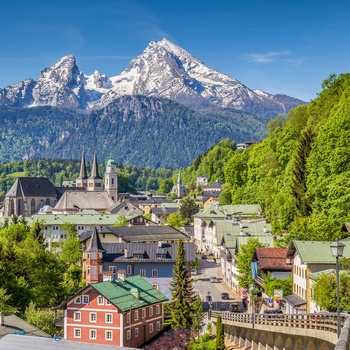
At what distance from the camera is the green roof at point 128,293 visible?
6269 centimetres

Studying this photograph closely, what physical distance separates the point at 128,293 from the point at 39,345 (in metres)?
→ 24.7

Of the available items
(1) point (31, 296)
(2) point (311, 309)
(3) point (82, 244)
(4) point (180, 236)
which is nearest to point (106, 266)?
(1) point (31, 296)

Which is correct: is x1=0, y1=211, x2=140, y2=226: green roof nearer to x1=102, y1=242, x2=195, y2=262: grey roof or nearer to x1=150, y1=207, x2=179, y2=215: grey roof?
x1=150, y1=207, x2=179, y2=215: grey roof

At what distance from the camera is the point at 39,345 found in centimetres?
4109

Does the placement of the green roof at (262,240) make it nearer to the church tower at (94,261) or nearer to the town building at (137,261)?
the town building at (137,261)

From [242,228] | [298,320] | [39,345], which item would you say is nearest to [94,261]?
[242,228]

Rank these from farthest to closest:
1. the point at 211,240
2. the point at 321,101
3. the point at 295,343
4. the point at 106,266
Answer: the point at 211,240 → the point at 321,101 → the point at 106,266 → the point at 295,343

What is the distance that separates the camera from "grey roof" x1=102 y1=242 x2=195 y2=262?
282 feet

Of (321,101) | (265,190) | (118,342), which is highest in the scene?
(321,101)

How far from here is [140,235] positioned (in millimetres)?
110188

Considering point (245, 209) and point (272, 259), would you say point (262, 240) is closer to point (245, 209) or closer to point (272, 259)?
point (272, 259)

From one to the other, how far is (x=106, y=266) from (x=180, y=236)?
29.8m

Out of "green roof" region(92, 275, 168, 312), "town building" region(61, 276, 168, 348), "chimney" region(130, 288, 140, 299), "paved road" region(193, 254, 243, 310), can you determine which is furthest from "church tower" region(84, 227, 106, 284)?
"chimney" region(130, 288, 140, 299)

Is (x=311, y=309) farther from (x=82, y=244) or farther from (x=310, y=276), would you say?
(x=82, y=244)
